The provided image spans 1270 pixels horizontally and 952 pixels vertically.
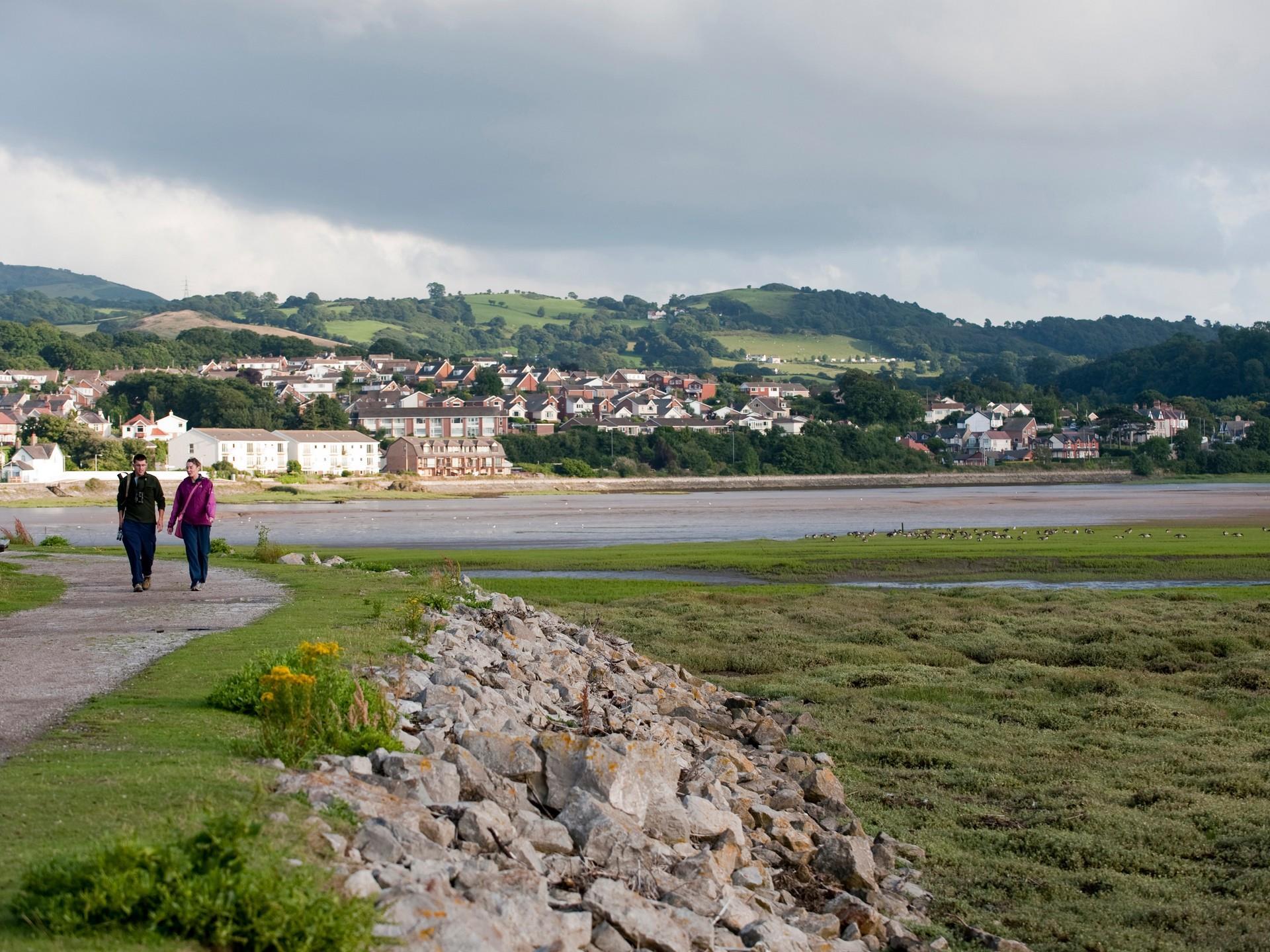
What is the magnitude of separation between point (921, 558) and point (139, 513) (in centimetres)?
2817

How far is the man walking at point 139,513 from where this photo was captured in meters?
19.6

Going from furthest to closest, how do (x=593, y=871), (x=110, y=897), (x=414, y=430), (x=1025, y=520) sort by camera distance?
Answer: (x=414, y=430), (x=1025, y=520), (x=593, y=871), (x=110, y=897)

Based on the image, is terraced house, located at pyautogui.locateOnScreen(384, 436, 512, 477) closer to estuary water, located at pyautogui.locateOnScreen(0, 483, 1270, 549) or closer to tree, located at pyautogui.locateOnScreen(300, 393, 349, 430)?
tree, located at pyautogui.locateOnScreen(300, 393, 349, 430)

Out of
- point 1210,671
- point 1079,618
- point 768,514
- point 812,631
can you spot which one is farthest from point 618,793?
point 768,514

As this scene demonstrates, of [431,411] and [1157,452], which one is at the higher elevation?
[431,411]

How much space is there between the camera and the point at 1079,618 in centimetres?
2541

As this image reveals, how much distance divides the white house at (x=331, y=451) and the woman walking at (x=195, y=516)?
121 m

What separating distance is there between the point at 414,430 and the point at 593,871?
563 feet

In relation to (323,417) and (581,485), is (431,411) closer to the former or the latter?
(323,417)

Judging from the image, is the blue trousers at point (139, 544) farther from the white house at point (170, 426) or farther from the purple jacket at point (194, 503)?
the white house at point (170, 426)

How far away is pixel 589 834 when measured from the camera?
8.63m

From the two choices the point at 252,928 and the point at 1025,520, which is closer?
the point at 252,928

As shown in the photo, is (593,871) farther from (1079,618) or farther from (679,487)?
(679,487)

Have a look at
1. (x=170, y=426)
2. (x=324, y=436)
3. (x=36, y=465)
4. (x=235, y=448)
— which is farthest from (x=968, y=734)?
(x=170, y=426)
